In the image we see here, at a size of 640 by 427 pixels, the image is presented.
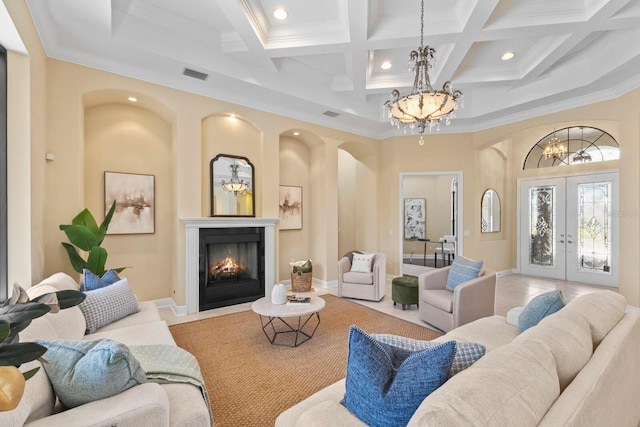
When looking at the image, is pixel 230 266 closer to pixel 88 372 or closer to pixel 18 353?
pixel 88 372

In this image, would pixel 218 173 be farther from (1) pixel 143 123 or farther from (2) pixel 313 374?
(2) pixel 313 374

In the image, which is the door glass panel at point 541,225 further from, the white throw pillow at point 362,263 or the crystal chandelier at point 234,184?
the crystal chandelier at point 234,184

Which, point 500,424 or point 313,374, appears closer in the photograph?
point 500,424

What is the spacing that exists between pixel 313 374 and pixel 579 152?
7.17 meters

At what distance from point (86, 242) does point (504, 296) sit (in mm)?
6200

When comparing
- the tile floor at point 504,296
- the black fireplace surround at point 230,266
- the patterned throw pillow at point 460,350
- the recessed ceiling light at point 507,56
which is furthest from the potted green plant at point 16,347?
the recessed ceiling light at point 507,56

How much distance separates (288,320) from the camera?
3861mm

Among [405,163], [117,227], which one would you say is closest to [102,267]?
[117,227]

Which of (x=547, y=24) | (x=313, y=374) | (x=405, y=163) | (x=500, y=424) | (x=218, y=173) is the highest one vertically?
(x=547, y=24)

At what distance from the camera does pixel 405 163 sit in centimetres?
629

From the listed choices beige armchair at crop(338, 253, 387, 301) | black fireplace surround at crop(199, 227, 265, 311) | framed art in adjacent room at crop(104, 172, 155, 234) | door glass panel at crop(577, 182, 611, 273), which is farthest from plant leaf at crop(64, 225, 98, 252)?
door glass panel at crop(577, 182, 611, 273)

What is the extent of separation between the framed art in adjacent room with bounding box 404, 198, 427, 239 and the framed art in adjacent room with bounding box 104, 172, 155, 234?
7475 mm

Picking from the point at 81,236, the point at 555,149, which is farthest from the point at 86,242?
the point at 555,149

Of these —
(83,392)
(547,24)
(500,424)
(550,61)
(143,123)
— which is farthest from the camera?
(143,123)
